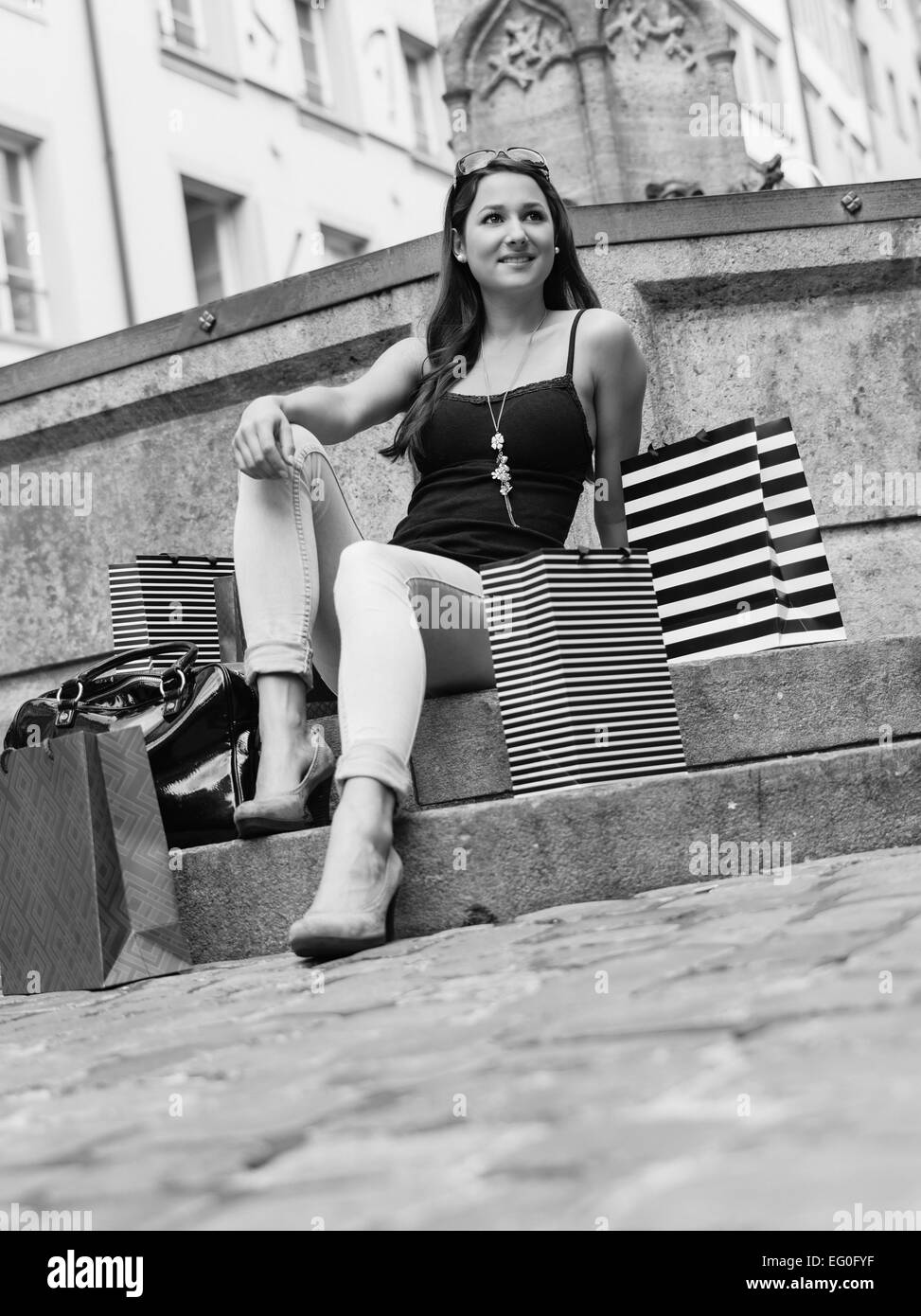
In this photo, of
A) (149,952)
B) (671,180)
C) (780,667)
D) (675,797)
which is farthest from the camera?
(671,180)

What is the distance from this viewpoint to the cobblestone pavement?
1405mm

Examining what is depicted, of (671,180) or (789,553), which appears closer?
(789,553)

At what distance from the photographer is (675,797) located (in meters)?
3.18

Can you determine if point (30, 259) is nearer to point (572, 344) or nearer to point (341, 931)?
point (572, 344)

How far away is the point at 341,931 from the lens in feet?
9.73

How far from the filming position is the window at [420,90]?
72.5 ft

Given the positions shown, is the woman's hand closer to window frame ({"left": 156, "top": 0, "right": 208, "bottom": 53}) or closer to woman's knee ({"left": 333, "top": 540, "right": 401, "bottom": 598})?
woman's knee ({"left": 333, "top": 540, "right": 401, "bottom": 598})

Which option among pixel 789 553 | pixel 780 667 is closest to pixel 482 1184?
pixel 780 667

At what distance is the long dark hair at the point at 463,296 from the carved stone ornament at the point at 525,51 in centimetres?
256

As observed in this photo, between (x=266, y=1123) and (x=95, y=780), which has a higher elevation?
(x=95, y=780)

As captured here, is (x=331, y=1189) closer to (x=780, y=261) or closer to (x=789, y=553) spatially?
(x=789, y=553)

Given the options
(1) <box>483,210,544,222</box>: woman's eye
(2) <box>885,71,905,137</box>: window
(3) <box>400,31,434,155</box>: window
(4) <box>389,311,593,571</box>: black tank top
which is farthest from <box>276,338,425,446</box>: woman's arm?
(2) <box>885,71,905,137</box>: window

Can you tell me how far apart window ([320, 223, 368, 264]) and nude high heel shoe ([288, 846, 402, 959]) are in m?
17.2

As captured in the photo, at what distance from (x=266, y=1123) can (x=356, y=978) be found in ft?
3.12
